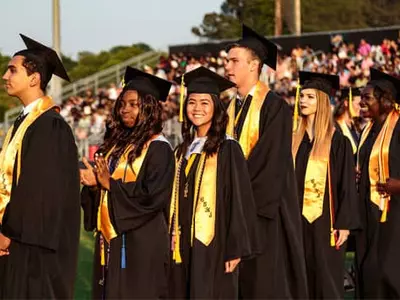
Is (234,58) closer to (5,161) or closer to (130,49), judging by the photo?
(5,161)

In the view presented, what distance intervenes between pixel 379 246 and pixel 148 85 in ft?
9.88

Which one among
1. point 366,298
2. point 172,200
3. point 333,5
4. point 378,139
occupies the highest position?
point 333,5

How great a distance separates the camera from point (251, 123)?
7.74m

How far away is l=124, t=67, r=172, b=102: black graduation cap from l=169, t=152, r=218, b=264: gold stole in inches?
21.3

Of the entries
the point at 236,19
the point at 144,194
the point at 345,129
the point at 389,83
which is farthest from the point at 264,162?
the point at 236,19

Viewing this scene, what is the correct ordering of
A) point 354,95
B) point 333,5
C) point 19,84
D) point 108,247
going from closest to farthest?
point 19,84 < point 108,247 < point 354,95 < point 333,5

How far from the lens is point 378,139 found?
9.34 m

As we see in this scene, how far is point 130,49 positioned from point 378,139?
37.6 metres

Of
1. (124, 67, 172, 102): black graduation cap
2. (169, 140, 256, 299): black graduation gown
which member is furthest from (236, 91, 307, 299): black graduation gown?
(124, 67, 172, 102): black graduation cap

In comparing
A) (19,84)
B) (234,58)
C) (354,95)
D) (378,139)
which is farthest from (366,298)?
(19,84)

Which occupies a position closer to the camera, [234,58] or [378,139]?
[234,58]

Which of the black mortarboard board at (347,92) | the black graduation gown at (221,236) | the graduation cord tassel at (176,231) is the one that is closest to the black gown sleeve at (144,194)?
the graduation cord tassel at (176,231)

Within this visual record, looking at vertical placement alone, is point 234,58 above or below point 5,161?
above

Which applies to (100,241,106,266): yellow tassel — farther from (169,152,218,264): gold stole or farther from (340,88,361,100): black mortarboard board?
(340,88,361,100): black mortarboard board
